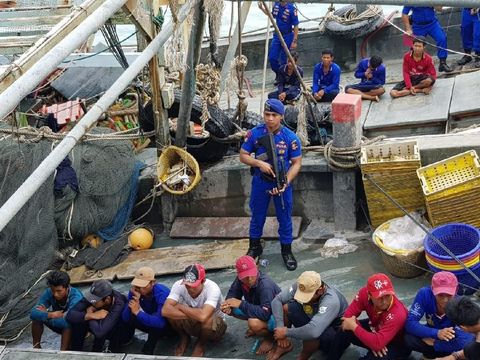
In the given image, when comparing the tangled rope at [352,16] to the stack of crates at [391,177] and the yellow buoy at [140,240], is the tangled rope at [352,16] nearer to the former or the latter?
the stack of crates at [391,177]

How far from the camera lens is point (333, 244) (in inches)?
322

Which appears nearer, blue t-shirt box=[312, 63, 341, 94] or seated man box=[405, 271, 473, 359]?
seated man box=[405, 271, 473, 359]

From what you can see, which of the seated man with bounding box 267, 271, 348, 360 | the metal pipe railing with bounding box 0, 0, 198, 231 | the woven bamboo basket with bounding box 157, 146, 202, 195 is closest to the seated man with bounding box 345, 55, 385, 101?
the woven bamboo basket with bounding box 157, 146, 202, 195

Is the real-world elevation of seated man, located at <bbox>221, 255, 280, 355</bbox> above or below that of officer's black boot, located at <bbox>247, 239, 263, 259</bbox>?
above

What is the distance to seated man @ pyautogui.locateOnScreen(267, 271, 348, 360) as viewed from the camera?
6.16 m

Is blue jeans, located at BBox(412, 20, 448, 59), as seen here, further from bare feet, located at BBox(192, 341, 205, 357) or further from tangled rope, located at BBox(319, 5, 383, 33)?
bare feet, located at BBox(192, 341, 205, 357)

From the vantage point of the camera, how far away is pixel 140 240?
882cm

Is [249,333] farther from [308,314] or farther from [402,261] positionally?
[402,261]

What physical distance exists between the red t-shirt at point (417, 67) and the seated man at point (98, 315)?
16.6ft

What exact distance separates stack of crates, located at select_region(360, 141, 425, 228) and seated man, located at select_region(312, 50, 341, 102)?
258 centimetres

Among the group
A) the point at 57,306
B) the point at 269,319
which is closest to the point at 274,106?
the point at 269,319

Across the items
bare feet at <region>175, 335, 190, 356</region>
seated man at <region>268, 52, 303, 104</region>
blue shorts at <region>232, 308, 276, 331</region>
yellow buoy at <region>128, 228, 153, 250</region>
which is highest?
seated man at <region>268, 52, 303, 104</region>

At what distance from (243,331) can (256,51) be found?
7.36m

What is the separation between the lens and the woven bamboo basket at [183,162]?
8.88m
